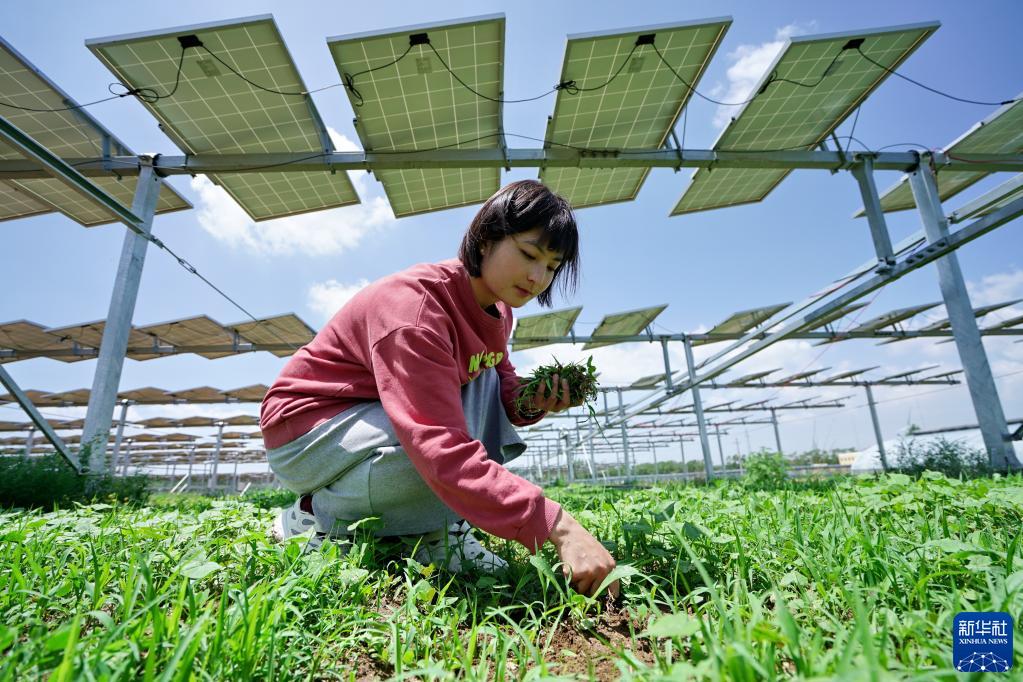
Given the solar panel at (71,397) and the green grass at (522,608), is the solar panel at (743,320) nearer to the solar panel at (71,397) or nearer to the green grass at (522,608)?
the green grass at (522,608)

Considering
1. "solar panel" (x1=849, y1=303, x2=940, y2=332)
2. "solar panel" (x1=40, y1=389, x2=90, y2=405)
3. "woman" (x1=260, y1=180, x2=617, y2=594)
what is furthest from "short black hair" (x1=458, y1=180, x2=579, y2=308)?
"solar panel" (x1=40, y1=389, x2=90, y2=405)

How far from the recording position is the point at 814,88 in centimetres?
468

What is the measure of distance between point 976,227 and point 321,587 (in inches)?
204

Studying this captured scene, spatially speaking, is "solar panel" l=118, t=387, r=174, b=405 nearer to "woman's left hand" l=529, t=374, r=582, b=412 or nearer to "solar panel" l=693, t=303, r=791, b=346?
"solar panel" l=693, t=303, r=791, b=346

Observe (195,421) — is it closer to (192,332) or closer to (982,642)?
(192,332)

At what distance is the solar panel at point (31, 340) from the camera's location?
391 inches

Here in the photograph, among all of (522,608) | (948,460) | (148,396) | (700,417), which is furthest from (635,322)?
(148,396)

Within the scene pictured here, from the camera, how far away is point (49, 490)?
12.4ft

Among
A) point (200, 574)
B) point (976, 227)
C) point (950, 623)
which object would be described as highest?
point (976, 227)

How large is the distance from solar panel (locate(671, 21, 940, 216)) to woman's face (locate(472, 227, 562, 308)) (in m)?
4.10

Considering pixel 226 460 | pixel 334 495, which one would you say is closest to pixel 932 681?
pixel 334 495

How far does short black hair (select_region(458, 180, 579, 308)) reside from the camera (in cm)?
171

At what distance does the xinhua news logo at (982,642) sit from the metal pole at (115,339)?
5635 millimetres

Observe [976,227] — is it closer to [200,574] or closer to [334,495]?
[334,495]
